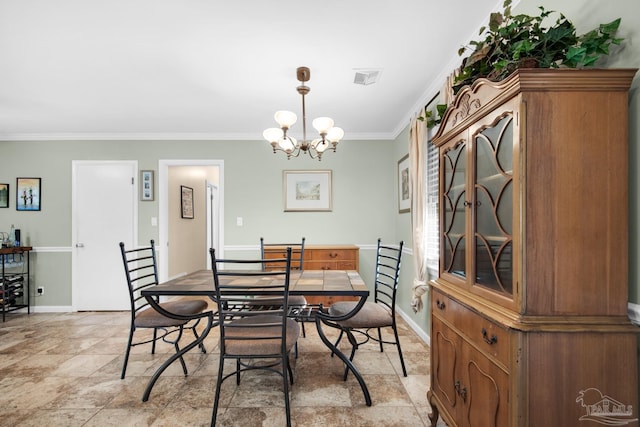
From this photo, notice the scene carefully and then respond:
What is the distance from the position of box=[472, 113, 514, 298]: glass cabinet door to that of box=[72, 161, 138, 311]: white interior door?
444 cm

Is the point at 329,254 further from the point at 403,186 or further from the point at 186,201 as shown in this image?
the point at 186,201

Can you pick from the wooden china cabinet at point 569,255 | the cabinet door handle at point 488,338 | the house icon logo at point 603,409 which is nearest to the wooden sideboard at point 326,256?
the cabinet door handle at point 488,338

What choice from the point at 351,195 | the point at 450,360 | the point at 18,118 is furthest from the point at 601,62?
the point at 18,118

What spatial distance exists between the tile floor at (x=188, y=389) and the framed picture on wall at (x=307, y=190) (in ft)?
6.08

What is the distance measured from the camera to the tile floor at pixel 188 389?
1950 mm

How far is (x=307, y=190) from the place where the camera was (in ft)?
14.6

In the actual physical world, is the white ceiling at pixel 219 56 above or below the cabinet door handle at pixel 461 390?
above

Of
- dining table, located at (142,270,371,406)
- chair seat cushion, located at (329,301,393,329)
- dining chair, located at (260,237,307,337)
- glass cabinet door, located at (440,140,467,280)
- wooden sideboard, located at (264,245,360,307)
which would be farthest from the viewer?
wooden sideboard, located at (264,245,360,307)

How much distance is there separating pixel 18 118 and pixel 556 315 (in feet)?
17.6

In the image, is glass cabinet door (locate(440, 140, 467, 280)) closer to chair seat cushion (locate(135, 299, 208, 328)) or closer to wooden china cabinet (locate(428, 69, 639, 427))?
wooden china cabinet (locate(428, 69, 639, 427))

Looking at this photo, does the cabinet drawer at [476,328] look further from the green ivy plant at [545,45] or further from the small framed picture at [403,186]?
the small framed picture at [403,186]

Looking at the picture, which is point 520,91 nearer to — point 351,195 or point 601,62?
point 601,62

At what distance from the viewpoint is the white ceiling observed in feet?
6.19

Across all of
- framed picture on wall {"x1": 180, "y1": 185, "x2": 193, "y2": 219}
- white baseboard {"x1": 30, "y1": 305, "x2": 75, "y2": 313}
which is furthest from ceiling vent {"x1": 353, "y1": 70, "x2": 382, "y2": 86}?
white baseboard {"x1": 30, "y1": 305, "x2": 75, "y2": 313}
